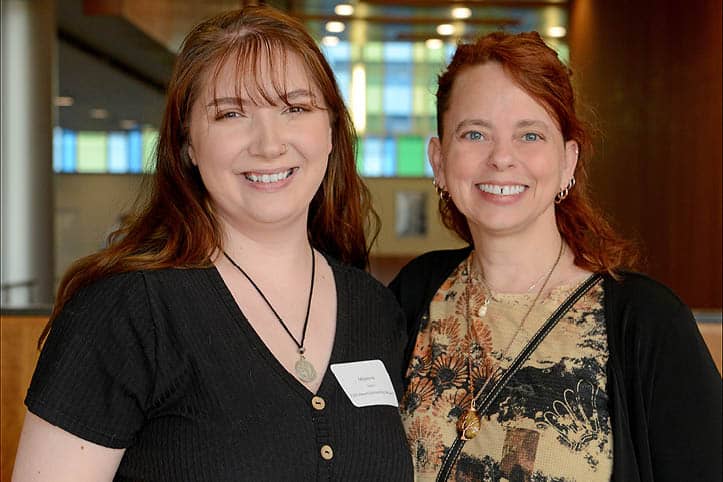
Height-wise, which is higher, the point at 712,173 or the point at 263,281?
the point at 712,173

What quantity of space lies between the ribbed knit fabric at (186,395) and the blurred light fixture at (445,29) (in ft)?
27.8

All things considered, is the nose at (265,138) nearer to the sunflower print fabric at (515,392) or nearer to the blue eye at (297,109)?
the blue eye at (297,109)

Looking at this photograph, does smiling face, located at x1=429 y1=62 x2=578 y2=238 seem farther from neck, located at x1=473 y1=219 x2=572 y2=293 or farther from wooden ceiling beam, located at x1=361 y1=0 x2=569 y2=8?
wooden ceiling beam, located at x1=361 y1=0 x2=569 y2=8

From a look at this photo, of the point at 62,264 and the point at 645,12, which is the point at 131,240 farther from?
the point at 62,264

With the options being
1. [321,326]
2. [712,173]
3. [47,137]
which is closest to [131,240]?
[321,326]

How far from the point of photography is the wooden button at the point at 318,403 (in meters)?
1.65

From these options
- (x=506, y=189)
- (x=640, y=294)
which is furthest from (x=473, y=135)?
(x=640, y=294)

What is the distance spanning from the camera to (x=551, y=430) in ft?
5.83

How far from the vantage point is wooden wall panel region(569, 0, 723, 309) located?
3.42 metres

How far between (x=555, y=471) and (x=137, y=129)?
8.48 m

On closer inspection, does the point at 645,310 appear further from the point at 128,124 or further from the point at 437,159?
the point at 128,124

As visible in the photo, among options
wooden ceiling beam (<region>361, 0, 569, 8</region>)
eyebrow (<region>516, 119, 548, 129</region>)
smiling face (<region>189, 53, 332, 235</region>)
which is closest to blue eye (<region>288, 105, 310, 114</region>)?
smiling face (<region>189, 53, 332, 235</region>)

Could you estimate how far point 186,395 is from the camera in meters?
1.60

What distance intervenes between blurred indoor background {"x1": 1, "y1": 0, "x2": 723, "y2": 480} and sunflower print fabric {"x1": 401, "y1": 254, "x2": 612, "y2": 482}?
1.80 feet
